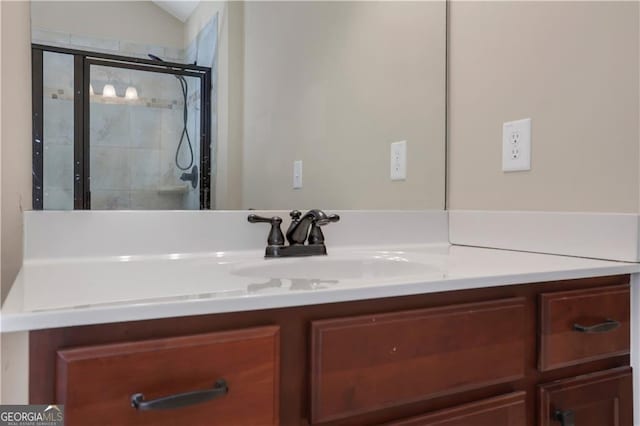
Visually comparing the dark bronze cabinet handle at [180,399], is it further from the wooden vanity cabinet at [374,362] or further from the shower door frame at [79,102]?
the shower door frame at [79,102]

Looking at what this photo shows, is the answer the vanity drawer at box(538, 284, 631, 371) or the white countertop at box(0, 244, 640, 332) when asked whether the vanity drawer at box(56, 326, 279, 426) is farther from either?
the vanity drawer at box(538, 284, 631, 371)

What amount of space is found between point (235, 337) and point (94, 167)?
0.59 m

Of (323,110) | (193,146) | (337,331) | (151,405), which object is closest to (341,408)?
(337,331)

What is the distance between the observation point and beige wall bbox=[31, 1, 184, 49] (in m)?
0.95

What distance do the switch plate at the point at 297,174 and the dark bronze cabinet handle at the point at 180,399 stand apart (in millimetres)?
729

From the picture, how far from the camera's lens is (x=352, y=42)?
55.8 inches

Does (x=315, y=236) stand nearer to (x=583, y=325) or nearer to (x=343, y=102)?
(x=343, y=102)

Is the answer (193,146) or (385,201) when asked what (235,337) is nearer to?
(193,146)

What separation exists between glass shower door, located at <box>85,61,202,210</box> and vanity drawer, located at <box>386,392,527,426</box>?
2.18 ft

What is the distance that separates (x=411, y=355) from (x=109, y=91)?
810 millimetres

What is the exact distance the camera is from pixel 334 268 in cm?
108

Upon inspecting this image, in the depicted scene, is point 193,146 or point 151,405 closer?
point 151,405

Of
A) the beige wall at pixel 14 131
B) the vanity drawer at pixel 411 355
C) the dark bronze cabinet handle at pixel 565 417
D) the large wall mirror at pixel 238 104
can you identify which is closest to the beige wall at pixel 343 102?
the large wall mirror at pixel 238 104

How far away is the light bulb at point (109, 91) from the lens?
99cm
